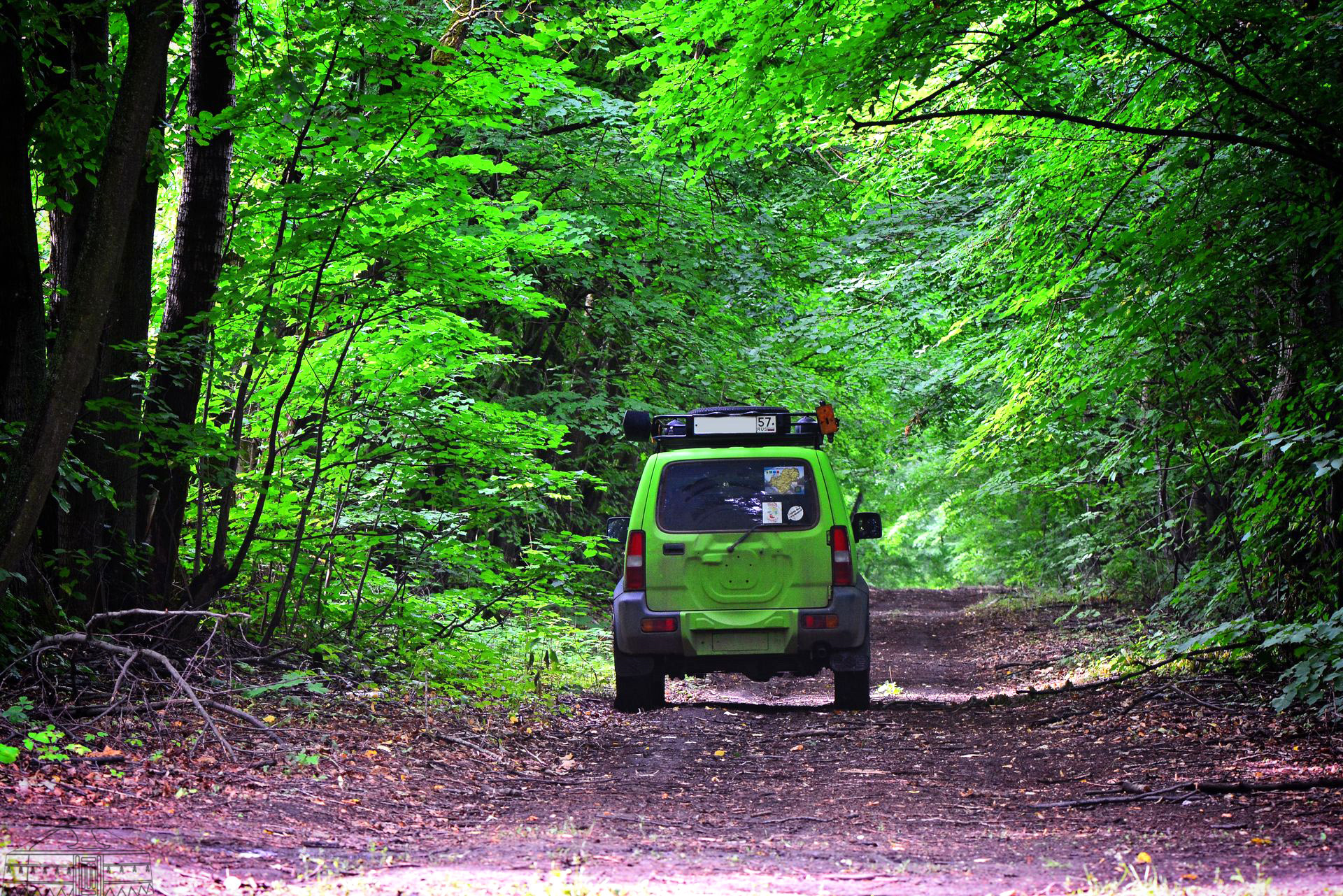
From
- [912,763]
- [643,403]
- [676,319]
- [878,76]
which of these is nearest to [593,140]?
[676,319]

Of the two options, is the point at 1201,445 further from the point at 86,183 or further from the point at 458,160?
the point at 86,183

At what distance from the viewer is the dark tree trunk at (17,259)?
6668 millimetres

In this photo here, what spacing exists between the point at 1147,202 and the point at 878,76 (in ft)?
11.4

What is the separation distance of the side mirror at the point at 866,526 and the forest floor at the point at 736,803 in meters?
1.53

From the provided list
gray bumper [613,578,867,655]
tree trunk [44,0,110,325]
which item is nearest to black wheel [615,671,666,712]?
gray bumper [613,578,867,655]

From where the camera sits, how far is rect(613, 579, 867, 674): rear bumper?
30.6 ft

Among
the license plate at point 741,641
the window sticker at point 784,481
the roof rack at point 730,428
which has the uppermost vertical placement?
the roof rack at point 730,428

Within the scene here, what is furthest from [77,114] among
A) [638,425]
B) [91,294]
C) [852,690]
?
[852,690]

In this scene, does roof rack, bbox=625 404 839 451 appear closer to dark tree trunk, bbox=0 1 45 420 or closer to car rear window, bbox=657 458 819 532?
car rear window, bbox=657 458 819 532

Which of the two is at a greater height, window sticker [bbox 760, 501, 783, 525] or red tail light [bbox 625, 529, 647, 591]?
window sticker [bbox 760, 501, 783, 525]

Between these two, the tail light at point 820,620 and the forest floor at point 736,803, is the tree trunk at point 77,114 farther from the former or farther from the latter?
the tail light at point 820,620

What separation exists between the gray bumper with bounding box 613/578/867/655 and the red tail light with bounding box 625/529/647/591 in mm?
64

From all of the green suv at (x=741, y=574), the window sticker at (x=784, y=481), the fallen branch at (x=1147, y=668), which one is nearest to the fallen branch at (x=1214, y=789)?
the fallen branch at (x=1147, y=668)

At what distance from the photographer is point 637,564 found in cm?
948
